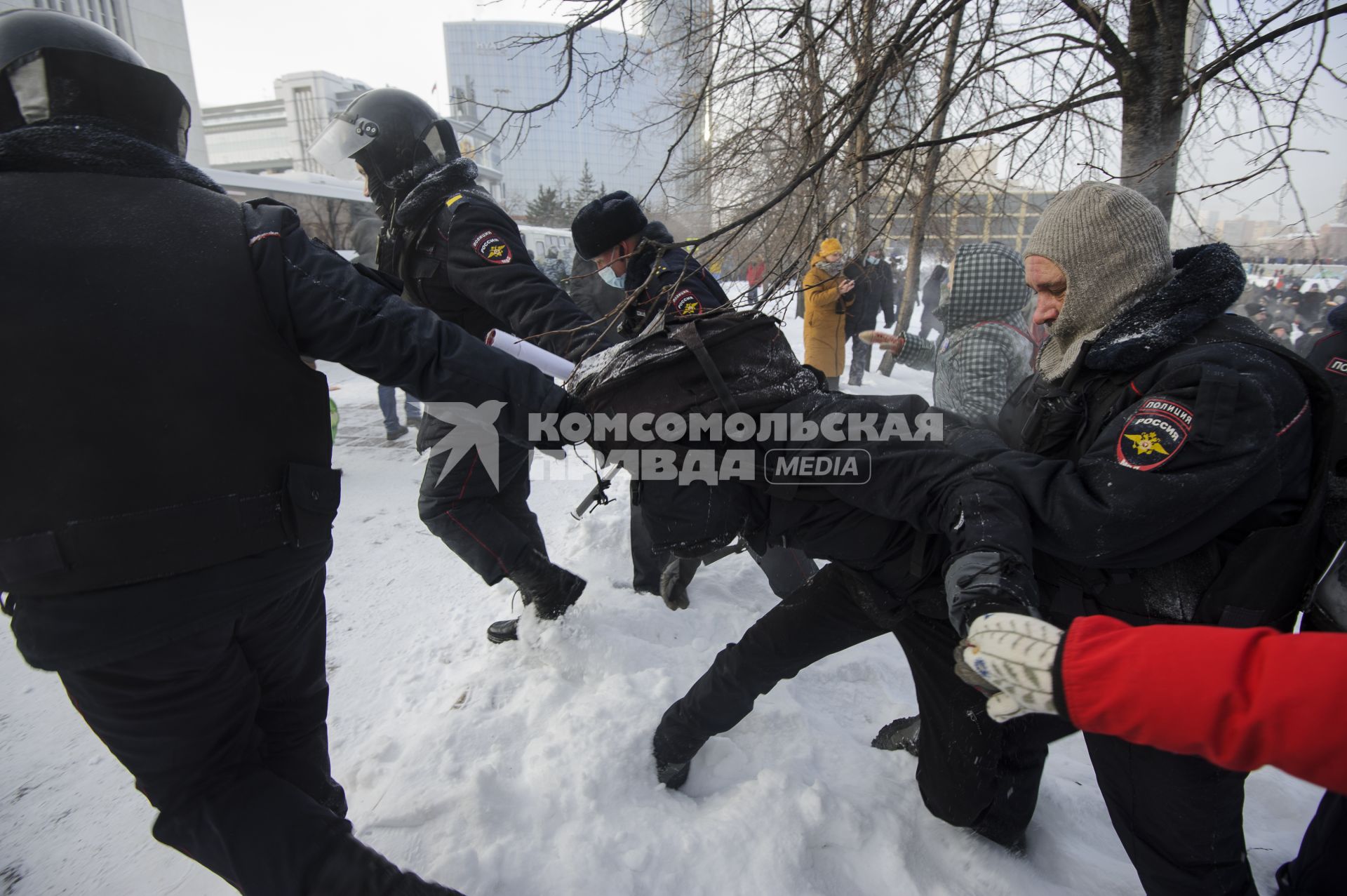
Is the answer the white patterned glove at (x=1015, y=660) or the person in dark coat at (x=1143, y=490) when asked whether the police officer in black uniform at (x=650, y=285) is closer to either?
the person in dark coat at (x=1143, y=490)

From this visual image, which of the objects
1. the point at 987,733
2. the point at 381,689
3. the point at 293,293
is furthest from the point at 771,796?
the point at 293,293

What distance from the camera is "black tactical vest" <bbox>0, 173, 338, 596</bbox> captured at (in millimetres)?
Answer: 1074

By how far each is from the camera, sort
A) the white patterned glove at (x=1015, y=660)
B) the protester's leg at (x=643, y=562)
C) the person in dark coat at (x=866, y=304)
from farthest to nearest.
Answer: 1. the person in dark coat at (x=866, y=304)
2. the protester's leg at (x=643, y=562)
3. the white patterned glove at (x=1015, y=660)

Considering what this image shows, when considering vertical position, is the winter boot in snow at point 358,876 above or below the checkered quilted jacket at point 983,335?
below

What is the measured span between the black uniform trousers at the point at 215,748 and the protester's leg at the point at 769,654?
978 mm

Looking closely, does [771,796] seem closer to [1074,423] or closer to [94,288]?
[1074,423]

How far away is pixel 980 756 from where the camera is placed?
1665 mm

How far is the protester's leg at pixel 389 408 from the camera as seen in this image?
560 centimetres

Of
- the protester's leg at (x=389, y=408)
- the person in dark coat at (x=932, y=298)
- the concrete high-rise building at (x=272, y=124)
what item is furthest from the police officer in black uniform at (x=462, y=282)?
the concrete high-rise building at (x=272, y=124)

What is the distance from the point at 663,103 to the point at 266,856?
4.13 meters

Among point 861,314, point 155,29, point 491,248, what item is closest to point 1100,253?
point 491,248

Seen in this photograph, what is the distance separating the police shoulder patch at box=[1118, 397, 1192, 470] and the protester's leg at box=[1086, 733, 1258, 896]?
2.02ft

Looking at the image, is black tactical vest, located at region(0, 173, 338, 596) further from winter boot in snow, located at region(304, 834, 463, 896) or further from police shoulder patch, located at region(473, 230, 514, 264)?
police shoulder patch, located at region(473, 230, 514, 264)

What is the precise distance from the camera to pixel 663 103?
3.93 m
